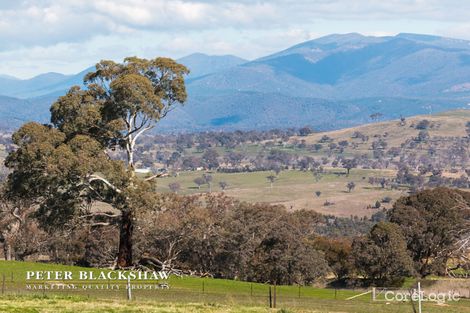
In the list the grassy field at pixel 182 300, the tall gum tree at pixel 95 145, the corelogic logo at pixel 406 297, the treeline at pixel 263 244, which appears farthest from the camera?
the treeline at pixel 263 244

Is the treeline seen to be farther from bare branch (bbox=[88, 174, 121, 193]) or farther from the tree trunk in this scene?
bare branch (bbox=[88, 174, 121, 193])

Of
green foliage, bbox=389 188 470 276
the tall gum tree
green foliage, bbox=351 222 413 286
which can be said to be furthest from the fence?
green foliage, bbox=389 188 470 276

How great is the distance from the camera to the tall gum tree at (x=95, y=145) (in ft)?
113

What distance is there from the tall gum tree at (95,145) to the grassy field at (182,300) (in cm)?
319

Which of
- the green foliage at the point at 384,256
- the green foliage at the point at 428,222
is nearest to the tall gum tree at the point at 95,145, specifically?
the green foliage at the point at 384,256

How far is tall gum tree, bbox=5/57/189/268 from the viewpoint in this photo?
3431cm

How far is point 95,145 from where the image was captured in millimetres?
35281

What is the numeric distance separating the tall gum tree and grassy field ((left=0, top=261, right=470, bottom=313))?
3.19 m

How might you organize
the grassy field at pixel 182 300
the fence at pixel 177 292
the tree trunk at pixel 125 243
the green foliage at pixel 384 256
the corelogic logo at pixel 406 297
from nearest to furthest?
the grassy field at pixel 182 300 < the fence at pixel 177 292 < the corelogic logo at pixel 406 297 < the tree trunk at pixel 125 243 < the green foliage at pixel 384 256

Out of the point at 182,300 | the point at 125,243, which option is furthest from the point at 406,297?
the point at 125,243

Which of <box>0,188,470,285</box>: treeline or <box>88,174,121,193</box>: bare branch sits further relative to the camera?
<box>0,188,470,285</box>: treeline

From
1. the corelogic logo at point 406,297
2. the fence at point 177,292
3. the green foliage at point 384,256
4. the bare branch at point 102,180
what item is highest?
the bare branch at point 102,180

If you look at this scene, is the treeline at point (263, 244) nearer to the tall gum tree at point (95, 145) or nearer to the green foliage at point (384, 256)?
the green foliage at point (384, 256)

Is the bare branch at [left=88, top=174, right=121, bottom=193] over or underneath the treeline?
over
